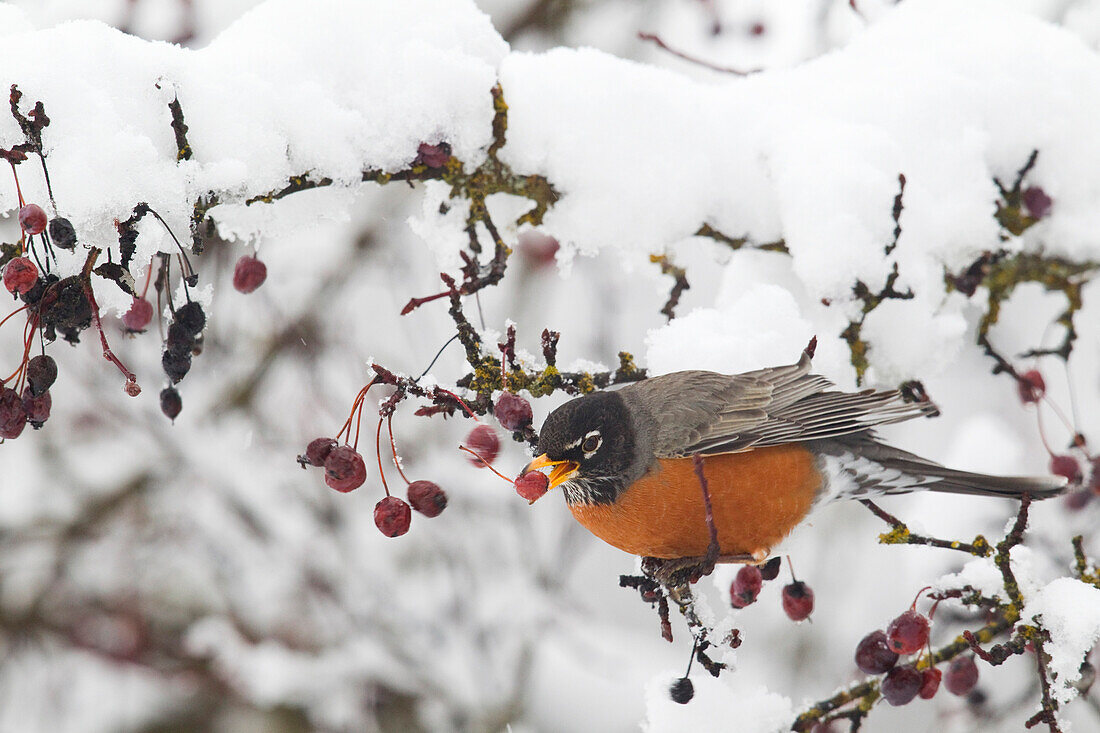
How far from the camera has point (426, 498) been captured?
6.44 feet

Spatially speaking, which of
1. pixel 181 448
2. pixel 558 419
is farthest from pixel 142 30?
pixel 558 419

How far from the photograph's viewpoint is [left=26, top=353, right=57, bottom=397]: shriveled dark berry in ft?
6.06

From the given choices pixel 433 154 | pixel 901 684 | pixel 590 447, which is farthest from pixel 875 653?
pixel 433 154

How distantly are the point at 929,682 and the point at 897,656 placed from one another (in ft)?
Answer: 0.32

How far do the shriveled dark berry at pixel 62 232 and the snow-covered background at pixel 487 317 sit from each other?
146 mm

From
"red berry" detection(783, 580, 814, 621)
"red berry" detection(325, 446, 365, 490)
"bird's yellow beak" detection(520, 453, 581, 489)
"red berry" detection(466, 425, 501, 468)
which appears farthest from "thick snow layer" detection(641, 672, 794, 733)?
"red berry" detection(325, 446, 365, 490)

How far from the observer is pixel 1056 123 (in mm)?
2830

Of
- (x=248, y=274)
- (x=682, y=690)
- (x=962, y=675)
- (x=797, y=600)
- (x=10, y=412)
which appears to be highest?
(x=248, y=274)

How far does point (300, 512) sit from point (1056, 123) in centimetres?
392

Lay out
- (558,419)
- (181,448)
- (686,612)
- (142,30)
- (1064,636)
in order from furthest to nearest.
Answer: (181,448) < (142,30) < (558,419) < (686,612) < (1064,636)

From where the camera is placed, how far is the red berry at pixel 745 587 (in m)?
2.42

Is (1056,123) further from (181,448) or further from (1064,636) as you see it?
(181,448)

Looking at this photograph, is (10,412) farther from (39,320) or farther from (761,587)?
(761,587)

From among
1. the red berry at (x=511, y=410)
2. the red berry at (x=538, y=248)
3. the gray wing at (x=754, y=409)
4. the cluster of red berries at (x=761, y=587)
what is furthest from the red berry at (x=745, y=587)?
the red berry at (x=538, y=248)
